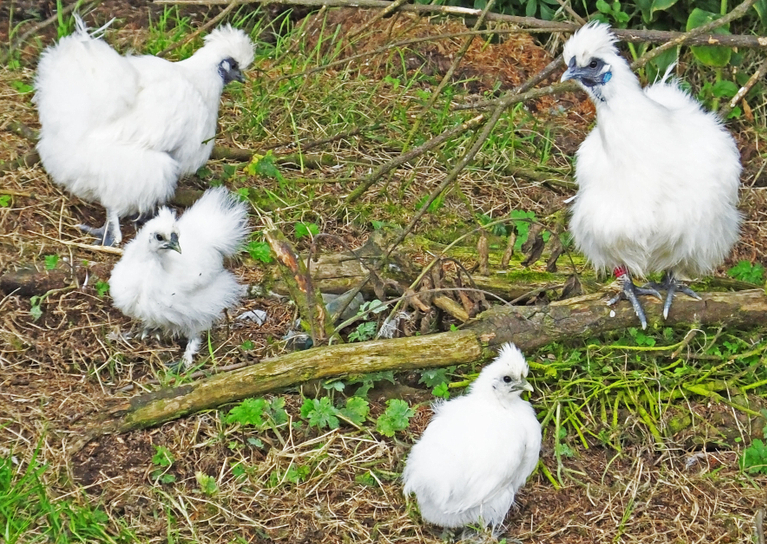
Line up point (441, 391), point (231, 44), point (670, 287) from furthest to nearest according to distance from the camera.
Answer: point (231, 44) → point (670, 287) → point (441, 391)

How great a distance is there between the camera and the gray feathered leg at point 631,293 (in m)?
4.33

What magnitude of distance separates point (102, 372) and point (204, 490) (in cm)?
89

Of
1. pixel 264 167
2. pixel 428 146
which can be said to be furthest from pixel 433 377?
pixel 264 167

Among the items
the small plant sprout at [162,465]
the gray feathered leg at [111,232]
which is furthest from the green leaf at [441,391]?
the gray feathered leg at [111,232]

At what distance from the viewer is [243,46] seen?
546cm

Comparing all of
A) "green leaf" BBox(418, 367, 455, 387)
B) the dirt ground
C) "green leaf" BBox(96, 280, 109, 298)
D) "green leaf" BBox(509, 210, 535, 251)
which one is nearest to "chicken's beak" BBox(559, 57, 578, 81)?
"green leaf" BBox(509, 210, 535, 251)

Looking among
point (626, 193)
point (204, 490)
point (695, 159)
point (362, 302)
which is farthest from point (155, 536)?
point (695, 159)

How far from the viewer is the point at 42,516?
3.56m

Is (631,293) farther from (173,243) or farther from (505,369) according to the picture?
(173,243)

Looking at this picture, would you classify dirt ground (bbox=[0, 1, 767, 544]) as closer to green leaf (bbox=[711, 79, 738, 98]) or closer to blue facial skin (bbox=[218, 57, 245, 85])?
blue facial skin (bbox=[218, 57, 245, 85])

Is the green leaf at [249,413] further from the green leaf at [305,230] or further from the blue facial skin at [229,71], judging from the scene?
the blue facial skin at [229,71]

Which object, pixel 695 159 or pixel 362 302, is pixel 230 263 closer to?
pixel 362 302

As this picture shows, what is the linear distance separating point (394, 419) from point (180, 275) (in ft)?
4.03

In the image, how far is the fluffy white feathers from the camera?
3918mm
